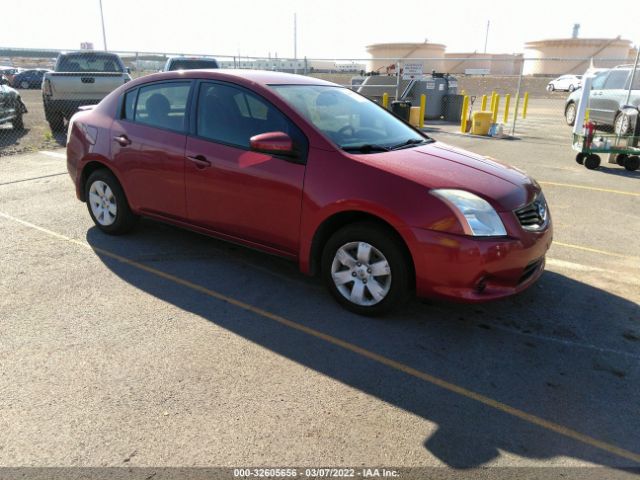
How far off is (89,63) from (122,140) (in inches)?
371

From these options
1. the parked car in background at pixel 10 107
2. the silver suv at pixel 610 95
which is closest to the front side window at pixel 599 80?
the silver suv at pixel 610 95

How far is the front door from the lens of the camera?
3.88 m

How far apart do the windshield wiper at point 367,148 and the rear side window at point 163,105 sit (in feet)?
5.09

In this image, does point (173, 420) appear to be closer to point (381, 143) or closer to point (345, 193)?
point (345, 193)

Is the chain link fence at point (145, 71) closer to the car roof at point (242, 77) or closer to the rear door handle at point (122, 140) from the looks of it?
the rear door handle at point (122, 140)

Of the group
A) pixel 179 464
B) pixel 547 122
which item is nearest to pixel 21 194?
pixel 179 464

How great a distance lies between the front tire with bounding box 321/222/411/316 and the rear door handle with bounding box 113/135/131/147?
2302mm

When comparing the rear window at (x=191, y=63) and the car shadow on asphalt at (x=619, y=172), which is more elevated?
the rear window at (x=191, y=63)

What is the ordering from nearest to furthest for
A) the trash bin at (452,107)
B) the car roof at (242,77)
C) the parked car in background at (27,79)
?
the car roof at (242,77) → the trash bin at (452,107) → the parked car in background at (27,79)

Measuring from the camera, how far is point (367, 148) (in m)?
3.94

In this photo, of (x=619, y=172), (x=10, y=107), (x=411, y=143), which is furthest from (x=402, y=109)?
(x=411, y=143)

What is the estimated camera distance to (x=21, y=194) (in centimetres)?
707

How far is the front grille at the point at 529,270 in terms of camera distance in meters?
3.59

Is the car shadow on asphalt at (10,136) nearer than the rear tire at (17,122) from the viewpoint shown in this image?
Yes
